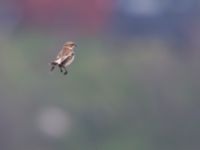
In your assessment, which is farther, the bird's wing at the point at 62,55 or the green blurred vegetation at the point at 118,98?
the green blurred vegetation at the point at 118,98

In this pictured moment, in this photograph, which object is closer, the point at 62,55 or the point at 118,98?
the point at 62,55

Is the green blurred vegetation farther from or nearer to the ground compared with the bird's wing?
farther from the ground

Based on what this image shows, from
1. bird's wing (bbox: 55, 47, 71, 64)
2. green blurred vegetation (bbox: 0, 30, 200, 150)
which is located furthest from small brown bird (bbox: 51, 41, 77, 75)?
green blurred vegetation (bbox: 0, 30, 200, 150)

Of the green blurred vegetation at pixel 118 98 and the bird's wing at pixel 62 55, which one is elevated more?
the green blurred vegetation at pixel 118 98

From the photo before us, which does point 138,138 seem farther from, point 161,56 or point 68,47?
point 68,47

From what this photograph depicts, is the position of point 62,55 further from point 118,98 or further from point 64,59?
point 118,98

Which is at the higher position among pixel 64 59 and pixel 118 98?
pixel 118 98

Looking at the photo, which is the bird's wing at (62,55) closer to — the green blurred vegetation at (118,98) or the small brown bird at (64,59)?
the small brown bird at (64,59)

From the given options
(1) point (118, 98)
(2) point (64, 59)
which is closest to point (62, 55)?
(2) point (64, 59)

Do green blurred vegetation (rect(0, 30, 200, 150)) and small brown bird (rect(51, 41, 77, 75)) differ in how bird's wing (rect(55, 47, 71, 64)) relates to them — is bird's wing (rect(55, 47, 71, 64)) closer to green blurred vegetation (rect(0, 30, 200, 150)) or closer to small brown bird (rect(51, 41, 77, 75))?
small brown bird (rect(51, 41, 77, 75))

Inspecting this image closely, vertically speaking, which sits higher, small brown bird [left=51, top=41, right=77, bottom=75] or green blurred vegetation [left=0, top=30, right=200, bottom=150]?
green blurred vegetation [left=0, top=30, right=200, bottom=150]

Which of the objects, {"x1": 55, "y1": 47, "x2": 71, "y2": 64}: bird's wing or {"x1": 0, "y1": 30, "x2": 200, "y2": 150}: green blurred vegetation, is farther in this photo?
{"x1": 0, "y1": 30, "x2": 200, "y2": 150}: green blurred vegetation

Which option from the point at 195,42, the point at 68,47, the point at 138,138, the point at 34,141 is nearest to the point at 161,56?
the point at 195,42

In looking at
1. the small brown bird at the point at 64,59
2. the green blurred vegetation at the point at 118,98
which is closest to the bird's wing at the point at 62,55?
the small brown bird at the point at 64,59
